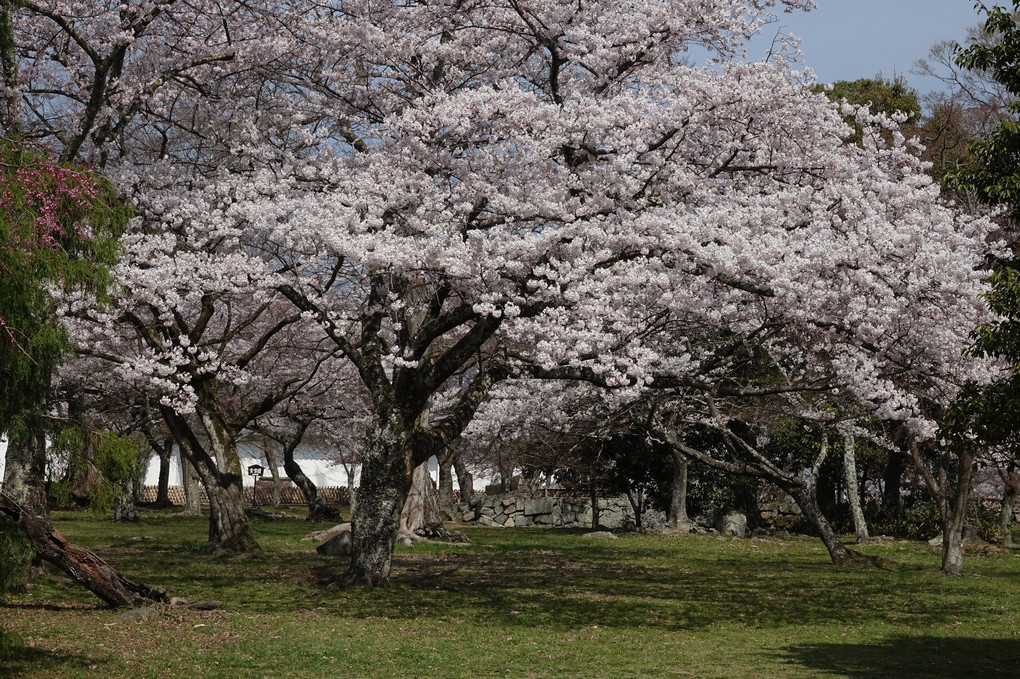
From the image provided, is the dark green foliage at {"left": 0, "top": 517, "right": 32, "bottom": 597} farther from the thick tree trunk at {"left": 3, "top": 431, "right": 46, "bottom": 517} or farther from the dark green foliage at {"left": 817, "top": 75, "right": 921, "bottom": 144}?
the dark green foliage at {"left": 817, "top": 75, "right": 921, "bottom": 144}

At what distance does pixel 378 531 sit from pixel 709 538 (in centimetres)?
1595

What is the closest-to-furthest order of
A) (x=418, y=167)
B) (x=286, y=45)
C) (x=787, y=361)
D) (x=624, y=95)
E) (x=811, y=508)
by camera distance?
(x=624, y=95) < (x=418, y=167) < (x=286, y=45) < (x=811, y=508) < (x=787, y=361)

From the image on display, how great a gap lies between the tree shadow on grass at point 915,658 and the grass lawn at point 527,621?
4 centimetres

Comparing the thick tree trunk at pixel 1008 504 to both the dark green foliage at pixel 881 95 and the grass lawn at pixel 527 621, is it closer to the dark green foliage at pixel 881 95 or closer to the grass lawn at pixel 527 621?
the grass lawn at pixel 527 621

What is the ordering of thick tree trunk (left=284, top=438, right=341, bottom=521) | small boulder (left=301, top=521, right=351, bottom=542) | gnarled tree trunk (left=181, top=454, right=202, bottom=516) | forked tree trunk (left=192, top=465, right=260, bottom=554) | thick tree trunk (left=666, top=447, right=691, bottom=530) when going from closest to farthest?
1. forked tree trunk (left=192, top=465, right=260, bottom=554)
2. small boulder (left=301, top=521, right=351, bottom=542)
3. thick tree trunk (left=666, top=447, right=691, bottom=530)
4. thick tree trunk (left=284, top=438, right=341, bottom=521)
5. gnarled tree trunk (left=181, top=454, right=202, bottom=516)

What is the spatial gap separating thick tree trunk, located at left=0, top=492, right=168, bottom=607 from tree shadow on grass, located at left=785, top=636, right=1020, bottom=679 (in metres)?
7.83

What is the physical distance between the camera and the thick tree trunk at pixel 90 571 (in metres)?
10.7

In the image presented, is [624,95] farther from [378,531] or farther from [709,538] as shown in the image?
[709,538]

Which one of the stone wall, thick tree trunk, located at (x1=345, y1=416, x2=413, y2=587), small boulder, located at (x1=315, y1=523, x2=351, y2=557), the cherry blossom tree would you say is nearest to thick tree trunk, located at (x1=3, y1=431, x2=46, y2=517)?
the cherry blossom tree

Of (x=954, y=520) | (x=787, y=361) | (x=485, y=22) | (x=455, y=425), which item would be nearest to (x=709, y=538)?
(x=787, y=361)

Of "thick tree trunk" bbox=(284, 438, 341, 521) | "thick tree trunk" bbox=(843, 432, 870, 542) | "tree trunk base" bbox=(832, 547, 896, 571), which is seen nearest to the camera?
"tree trunk base" bbox=(832, 547, 896, 571)

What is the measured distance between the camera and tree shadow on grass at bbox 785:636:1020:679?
1005cm

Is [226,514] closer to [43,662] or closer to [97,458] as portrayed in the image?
[43,662]

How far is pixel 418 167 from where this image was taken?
1508cm
